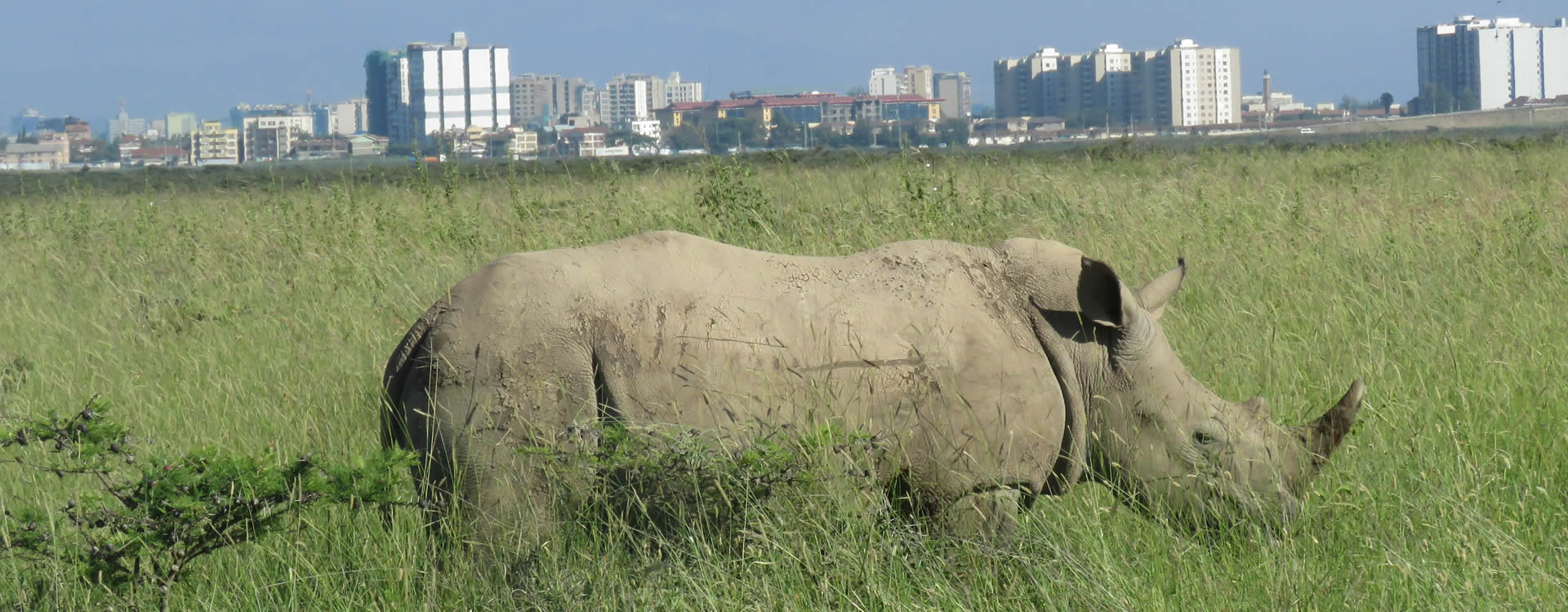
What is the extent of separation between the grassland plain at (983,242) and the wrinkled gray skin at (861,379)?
0.56 ft

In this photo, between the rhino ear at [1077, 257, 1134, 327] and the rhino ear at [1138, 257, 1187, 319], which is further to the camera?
the rhino ear at [1138, 257, 1187, 319]

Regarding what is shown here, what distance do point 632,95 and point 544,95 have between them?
16357 mm

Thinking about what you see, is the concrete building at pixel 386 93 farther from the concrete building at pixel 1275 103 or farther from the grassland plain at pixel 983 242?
the grassland plain at pixel 983 242

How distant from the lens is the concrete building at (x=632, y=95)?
152500mm

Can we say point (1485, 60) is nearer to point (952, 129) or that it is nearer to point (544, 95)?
point (952, 129)

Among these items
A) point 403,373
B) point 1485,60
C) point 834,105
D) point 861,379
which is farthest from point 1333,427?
point 1485,60

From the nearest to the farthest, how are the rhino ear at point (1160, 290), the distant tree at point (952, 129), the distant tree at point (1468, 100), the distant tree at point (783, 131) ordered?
1. the rhino ear at point (1160, 290)
2. the distant tree at point (783, 131)
3. the distant tree at point (952, 129)
4. the distant tree at point (1468, 100)

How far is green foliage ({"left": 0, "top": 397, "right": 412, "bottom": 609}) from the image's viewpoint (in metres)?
3.33

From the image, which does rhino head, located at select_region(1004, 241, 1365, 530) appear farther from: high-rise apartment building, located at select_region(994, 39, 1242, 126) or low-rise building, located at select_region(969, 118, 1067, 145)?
high-rise apartment building, located at select_region(994, 39, 1242, 126)

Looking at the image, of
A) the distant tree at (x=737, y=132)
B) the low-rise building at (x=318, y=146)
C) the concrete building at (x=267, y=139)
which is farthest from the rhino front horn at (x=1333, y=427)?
the concrete building at (x=267, y=139)

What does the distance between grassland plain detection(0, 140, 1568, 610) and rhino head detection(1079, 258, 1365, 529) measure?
0.12 meters

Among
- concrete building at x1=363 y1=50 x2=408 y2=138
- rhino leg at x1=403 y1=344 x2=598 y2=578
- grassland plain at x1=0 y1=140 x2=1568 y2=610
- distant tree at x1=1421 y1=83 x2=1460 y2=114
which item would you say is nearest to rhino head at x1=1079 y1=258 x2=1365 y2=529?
grassland plain at x1=0 y1=140 x2=1568 y2=610

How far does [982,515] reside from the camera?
11.8 feet

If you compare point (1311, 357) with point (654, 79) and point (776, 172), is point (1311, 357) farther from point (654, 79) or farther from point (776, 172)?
point (654, 79)
